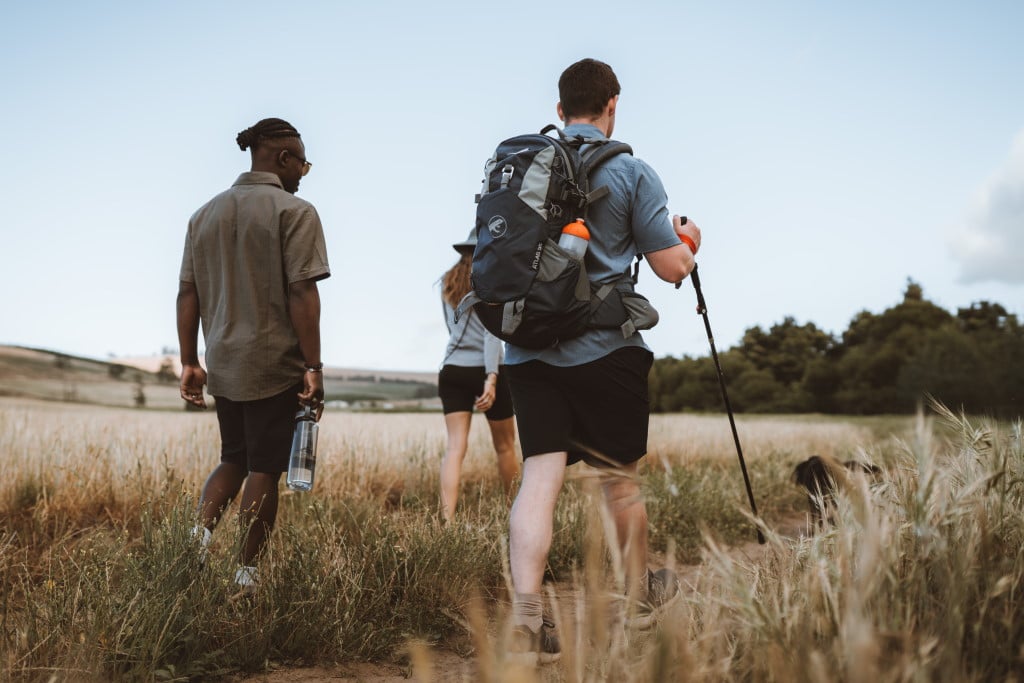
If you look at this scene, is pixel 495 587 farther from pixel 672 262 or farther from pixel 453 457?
pixel 672 262

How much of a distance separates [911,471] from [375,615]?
92.2 inches

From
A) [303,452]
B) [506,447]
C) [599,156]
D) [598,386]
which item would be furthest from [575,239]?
[506,447]

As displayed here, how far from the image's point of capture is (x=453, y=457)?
534cm

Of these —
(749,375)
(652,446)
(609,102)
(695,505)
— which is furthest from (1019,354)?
(609,102)

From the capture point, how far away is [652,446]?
11.4 meters

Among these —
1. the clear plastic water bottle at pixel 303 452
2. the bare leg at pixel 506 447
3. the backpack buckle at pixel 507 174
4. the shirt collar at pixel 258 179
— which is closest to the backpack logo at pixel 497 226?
the backpack buckle at pixel 507 174

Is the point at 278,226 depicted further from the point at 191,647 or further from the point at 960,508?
the point at 960,508

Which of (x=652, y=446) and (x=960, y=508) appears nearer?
(x=960, y=508)

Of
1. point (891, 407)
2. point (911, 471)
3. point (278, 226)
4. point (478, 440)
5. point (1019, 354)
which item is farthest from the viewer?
point (891, 407)

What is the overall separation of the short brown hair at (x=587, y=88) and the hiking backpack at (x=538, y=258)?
0.29 m

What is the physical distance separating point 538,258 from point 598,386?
22.6 inches

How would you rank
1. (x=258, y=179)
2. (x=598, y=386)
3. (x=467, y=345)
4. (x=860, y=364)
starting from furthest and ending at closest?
(x=860, y=364) → (x=467, y=345) → (x=258, y=179) → (x=598, y=386)

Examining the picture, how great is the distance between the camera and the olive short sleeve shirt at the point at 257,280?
13.1ft

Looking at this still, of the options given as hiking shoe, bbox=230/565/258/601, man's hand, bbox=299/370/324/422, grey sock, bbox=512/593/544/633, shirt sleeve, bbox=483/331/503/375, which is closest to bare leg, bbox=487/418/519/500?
shirt sleeve, bbox=483/331/503/375
